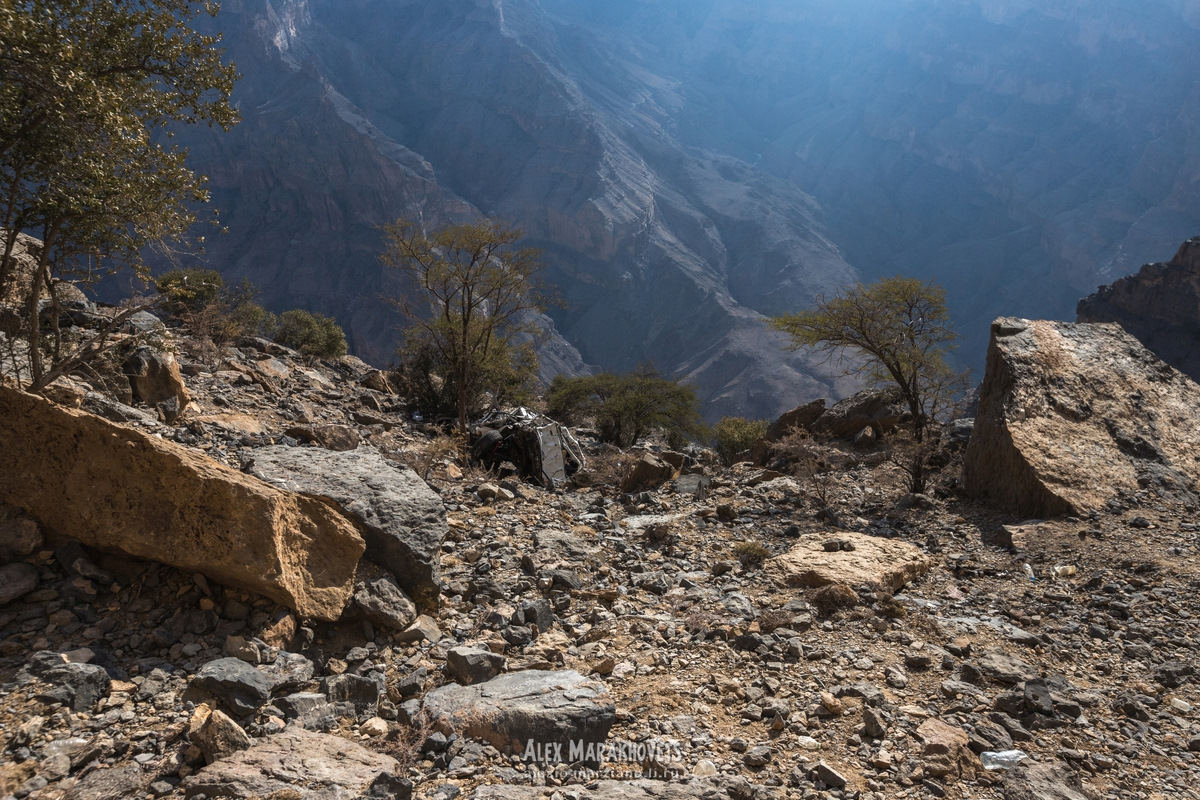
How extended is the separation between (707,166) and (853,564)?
115 m

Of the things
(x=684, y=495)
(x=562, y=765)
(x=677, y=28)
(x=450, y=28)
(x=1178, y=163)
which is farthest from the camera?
→ (x=677, y=28)

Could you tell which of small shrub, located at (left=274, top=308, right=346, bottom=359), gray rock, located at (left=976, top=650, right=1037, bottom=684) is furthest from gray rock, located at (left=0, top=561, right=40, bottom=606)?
small shrub, located at (left=274, top=308, right=346, bottom=359)

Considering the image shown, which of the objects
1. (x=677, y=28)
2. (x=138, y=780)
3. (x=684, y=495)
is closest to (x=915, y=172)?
(x=677, y=28)

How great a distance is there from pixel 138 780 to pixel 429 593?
2160 millimetres

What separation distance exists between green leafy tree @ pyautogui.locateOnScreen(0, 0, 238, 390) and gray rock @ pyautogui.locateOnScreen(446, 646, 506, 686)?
13.6 feet

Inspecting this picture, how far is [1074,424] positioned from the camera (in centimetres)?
929

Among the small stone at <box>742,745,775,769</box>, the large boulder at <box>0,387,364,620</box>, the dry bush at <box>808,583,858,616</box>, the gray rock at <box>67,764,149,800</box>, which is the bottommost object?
the small stone at <box>742,745,775,769</box>

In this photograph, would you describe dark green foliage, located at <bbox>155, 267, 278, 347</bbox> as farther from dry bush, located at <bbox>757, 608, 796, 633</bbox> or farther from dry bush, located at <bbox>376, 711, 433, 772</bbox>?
dry bush, located at <bbox>757, 608, 796, 633</bbox>

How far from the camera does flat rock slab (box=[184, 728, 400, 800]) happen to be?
9.12 feet

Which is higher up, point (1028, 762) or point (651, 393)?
point (651, 393)

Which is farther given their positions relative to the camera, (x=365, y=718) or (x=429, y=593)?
(x=429, y=593)

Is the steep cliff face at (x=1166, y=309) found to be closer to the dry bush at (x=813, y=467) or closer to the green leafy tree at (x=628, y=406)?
the green leafy tree at (x=628, y=406)

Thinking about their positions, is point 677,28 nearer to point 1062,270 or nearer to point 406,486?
point 1062,270

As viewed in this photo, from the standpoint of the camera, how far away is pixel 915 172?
11600cm
